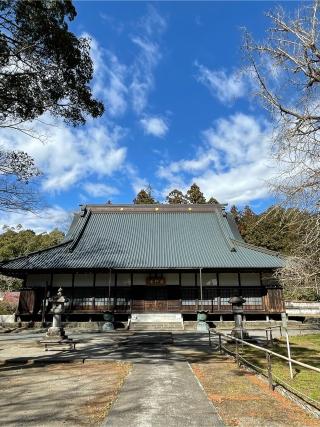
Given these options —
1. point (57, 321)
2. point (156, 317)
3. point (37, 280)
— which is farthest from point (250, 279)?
point (37, 280)

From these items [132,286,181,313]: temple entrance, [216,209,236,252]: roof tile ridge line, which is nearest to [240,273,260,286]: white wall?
[216,209,236,252]: roof tile ridge line

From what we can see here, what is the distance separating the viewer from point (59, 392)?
6664 millimetres

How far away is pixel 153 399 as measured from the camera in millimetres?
6117

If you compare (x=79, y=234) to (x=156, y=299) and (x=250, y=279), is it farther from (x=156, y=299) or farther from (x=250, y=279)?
(x=250, y=279)

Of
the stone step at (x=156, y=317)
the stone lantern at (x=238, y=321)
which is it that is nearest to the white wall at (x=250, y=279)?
the stone step at (x=156, y=317)

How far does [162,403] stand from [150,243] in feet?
71.5

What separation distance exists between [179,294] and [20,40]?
19.1 m

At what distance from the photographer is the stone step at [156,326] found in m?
21.8

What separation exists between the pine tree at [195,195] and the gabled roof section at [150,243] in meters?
20.6

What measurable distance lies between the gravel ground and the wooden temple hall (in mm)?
14310

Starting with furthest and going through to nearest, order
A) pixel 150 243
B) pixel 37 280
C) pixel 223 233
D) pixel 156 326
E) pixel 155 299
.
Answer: pixel 223 233
pixel 150 243
pixel 37 280
pixel 155 299
pixel 156 326

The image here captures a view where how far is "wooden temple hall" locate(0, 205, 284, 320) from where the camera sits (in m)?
23.8

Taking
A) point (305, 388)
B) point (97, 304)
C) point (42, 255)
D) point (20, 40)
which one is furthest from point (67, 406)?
point (42, 255)

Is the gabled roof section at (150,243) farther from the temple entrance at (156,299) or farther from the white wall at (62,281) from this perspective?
the temple entrance at (156,299)
